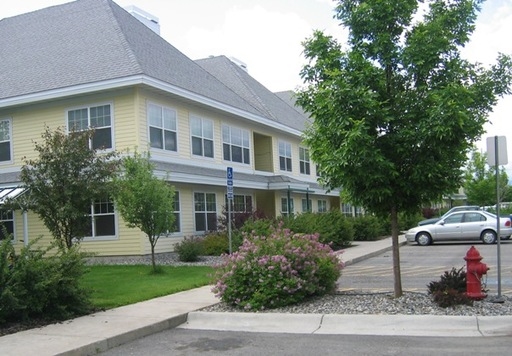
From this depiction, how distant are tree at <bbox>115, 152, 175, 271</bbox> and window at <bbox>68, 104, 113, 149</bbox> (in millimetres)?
4333

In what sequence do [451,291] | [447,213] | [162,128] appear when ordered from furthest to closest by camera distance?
[447,213]
[162,128]
[451,291]

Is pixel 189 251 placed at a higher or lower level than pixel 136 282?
higher

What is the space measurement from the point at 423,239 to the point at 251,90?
12.7 meters

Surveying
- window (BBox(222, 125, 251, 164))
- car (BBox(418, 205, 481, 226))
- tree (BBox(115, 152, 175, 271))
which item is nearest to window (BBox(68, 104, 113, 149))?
tree (BBox(115, 152, 175, 271))

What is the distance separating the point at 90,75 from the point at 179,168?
4.66 metres

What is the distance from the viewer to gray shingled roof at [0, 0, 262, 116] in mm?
20969

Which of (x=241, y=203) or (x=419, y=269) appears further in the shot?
(x=241, y=203)

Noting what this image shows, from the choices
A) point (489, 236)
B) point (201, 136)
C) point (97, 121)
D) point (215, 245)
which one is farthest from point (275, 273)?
point (489, 236)

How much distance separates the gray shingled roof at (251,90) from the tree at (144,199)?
46.3 feet

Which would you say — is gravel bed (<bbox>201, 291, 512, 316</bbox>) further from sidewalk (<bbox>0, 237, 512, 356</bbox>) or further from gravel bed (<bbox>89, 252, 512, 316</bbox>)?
sidewalk (<bbox>0, 237, 512, 356</bbox>)

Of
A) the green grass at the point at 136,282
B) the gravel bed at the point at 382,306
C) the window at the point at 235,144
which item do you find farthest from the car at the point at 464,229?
the gravel bed at the point at 382,306

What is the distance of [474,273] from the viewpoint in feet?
30.4

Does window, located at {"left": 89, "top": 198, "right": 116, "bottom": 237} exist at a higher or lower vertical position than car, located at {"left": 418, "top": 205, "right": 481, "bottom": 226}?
higher

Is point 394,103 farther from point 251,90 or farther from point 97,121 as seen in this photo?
point 251,90
